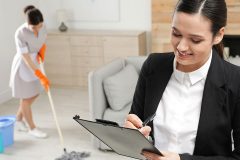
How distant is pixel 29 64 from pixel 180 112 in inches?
99.0

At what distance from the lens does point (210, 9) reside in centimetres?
105

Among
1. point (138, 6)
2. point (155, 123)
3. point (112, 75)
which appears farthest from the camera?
point (138, 6)

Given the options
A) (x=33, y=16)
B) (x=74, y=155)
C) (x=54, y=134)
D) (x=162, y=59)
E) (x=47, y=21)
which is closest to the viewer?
(x=162, y=59)

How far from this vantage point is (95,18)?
536 centimetres

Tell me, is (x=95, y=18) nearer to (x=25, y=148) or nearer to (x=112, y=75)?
(x=112, y=75)

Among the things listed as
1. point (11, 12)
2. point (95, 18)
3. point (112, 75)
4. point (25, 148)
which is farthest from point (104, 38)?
point (25, 148)

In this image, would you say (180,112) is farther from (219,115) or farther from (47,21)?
(47,21)

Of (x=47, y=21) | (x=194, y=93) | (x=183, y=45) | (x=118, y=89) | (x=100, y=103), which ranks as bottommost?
(x=100, y=103)

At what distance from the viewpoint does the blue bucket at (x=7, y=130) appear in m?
3.40

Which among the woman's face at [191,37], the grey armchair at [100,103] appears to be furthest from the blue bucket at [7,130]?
the woman's face at [191,37]

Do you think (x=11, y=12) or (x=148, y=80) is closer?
(x=148, y=80)

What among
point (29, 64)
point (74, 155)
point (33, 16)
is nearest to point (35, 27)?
point (33, 16)

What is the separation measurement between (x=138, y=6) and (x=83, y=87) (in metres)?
1.40

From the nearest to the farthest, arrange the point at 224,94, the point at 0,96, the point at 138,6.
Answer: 1. the point at 224,94
2. the point at 0,96
3. the point at 138,6
